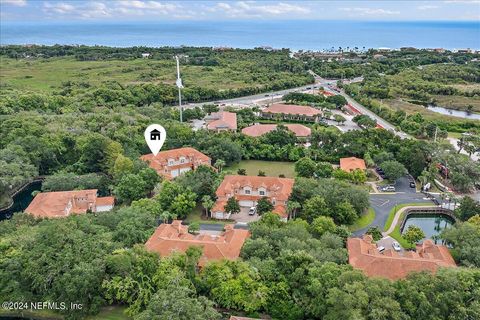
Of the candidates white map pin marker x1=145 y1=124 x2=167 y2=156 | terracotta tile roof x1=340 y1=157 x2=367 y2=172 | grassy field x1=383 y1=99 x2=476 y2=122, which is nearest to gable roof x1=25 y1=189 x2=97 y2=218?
white map pin marker x1=145 y1=124 x2=167 y2=156

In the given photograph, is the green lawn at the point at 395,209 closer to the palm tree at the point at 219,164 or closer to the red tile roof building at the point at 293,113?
the palm tree at the point at 219,164

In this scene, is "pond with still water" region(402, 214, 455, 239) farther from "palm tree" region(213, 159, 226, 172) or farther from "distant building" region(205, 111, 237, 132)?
"distant building" region(205, 111, 237, 132)

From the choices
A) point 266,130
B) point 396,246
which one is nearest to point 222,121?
point 266,130

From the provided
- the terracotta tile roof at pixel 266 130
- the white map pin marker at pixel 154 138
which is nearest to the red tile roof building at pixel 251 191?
the white map pin marker at pixel 154 138

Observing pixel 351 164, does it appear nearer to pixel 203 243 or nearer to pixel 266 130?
→ pixel 266 130

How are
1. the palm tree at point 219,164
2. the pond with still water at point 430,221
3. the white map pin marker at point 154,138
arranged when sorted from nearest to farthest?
the pond with still water at point 430,221
the white map pin marker at point 154,138
the palm tree at point 219,164

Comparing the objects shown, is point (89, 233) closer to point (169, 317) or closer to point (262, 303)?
point (169, 317)
